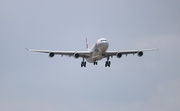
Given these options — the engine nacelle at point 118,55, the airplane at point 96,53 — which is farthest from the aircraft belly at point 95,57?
the engine nacelle at point 118,55

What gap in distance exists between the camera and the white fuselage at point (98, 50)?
102m

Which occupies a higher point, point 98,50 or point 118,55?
point 98,50

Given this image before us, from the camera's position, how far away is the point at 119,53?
360 feet

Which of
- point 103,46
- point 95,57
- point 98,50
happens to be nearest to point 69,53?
point 95,57

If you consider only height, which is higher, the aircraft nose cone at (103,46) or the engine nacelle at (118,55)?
the aircraft nose cone at (103,46)

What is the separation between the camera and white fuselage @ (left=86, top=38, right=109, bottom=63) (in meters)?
102

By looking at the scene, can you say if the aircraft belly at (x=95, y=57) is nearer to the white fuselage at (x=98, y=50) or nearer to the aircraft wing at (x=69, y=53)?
the white fuselage at (x=98, y=50)

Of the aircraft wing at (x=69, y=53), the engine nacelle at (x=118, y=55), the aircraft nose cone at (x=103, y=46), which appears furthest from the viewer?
the engine nacelle at (x=118, y=55)

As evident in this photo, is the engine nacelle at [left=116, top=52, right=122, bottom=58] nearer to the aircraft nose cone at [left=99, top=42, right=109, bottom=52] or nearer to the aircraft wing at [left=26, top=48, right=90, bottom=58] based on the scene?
the aircraft wing at [left=26, top=48, right=90, bottom=58]

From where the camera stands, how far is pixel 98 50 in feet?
342

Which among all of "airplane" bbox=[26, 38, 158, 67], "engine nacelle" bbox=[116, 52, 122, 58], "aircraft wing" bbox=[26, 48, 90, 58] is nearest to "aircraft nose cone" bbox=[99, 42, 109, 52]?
"airplane" bbox=[26, 38, 158, 67]

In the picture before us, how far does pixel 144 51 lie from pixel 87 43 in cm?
3212

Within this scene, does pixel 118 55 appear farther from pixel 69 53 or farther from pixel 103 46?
pixel 69 53

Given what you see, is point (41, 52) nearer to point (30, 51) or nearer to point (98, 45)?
point (30, 51)
